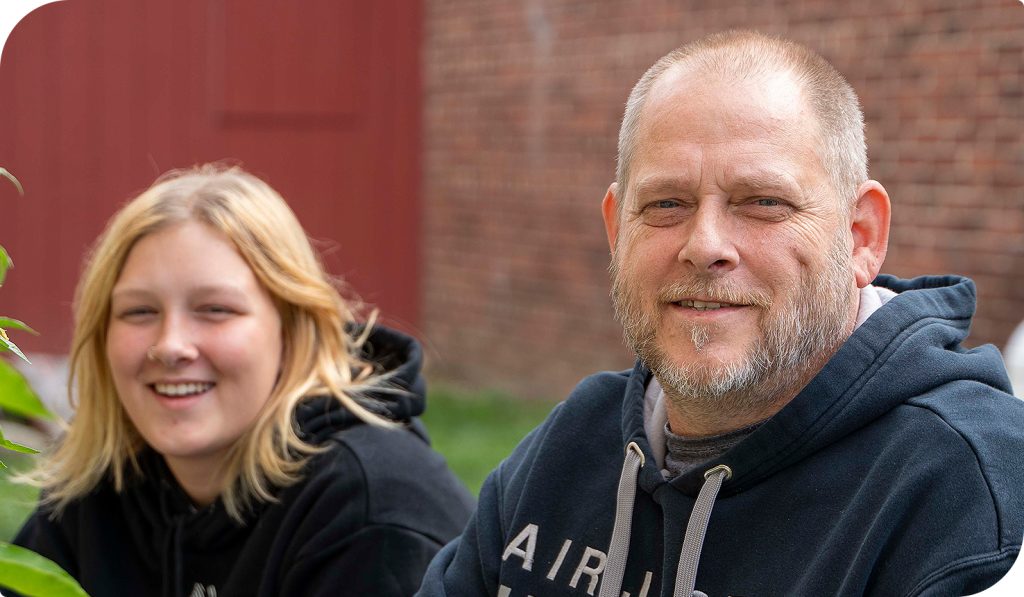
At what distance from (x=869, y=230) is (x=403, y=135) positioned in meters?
6.50

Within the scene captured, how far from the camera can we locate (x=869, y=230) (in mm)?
1713

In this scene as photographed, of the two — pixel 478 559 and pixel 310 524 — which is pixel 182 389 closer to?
pixel 310 524

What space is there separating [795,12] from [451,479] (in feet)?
12.1

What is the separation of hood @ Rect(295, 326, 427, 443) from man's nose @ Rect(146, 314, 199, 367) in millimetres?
266

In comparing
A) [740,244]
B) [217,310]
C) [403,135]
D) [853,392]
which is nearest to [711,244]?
[740,244]

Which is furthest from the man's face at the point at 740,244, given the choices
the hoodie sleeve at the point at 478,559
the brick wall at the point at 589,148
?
the brick wall at the point at 589,148

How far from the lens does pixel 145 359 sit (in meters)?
2.44

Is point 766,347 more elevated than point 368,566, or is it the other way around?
point 766,347

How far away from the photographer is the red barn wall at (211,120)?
22.7 ft

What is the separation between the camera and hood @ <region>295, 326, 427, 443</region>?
8.18 ft

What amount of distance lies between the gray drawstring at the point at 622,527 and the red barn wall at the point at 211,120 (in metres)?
4.90

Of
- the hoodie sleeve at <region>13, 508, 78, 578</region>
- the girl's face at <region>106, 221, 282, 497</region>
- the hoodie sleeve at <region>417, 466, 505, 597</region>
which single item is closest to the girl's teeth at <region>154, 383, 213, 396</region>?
the girl's face at <region>106, 221, 282, 497</region>

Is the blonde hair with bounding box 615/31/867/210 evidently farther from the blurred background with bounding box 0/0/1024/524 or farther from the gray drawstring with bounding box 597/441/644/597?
the blurred background with bounding box 0/0/1024/524

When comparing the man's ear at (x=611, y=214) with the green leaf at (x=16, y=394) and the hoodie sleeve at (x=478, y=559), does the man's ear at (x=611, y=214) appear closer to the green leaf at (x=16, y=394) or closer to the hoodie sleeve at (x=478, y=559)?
the hoodie sleeve at (x=478, y=559)
